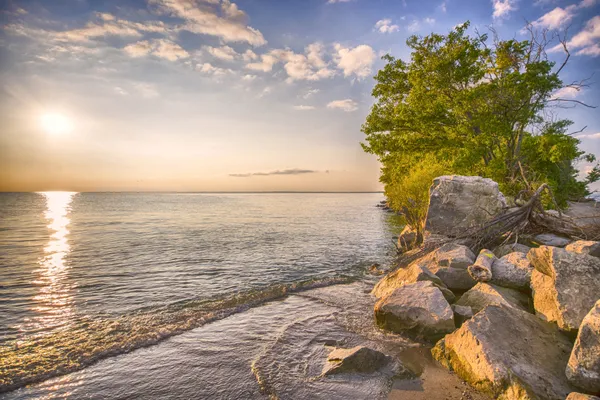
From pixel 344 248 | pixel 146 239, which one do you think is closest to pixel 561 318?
pixel 344 248

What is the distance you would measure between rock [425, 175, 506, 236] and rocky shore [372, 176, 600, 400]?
119 inches

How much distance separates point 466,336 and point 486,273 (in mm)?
3474

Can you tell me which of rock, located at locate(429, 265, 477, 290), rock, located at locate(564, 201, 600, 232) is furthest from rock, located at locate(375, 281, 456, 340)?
rock, located at locate(564, 201, 600, 232)

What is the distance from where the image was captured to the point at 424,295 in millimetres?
8078

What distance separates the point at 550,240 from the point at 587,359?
796 cm

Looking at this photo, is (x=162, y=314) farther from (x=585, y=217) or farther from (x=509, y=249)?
(x=585, y=217)

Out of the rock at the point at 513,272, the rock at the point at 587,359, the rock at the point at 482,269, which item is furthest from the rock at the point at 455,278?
the rock at the point at 587,359

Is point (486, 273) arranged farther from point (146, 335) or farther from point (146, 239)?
point (146, 239)

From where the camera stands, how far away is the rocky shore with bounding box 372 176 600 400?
510 centimetres

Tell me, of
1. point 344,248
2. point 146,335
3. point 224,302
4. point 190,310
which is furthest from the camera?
point 344,248

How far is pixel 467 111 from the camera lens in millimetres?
22953

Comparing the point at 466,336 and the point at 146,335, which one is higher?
the point at 466,336

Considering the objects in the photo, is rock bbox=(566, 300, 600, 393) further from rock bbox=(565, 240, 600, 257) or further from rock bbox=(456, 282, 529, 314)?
rock bbox=(565, 240, 600, 257)

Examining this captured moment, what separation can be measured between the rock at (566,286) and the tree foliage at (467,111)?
13371mm
